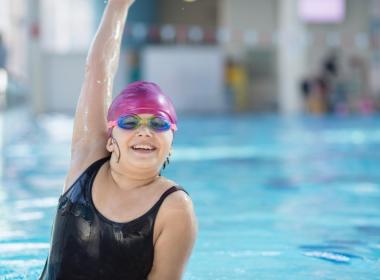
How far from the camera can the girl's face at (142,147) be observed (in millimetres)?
2455

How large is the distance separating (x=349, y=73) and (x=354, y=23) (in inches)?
65.2

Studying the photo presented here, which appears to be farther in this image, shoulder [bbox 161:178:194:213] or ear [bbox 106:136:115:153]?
ear [bbox 106:136:115:153]

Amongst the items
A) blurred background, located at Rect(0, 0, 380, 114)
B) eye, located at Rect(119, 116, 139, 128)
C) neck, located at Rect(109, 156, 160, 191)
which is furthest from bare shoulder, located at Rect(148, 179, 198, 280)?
blurred background, located at Rect(0, 0, 380, 114)

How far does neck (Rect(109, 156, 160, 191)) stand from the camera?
8.18 feet

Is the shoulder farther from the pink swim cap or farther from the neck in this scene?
the pink swim cap

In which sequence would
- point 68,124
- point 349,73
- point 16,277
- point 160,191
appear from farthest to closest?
point 349,73
point 68,124
point 16,277
point 160,191

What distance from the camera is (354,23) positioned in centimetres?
2364

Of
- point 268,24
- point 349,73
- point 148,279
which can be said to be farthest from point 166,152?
→ point 268,24

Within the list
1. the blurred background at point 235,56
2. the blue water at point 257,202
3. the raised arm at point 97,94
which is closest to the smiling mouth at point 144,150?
the raised arm at point 97,94

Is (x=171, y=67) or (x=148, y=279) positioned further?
(x=171, y=67)

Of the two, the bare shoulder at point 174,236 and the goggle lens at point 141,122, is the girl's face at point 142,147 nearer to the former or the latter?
the goggle lens at point 141,122

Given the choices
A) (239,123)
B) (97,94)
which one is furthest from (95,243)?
(239,123)

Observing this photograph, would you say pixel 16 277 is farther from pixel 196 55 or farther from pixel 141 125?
pixel 196 55

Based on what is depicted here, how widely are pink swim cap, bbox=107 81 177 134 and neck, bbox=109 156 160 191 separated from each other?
154 mm
